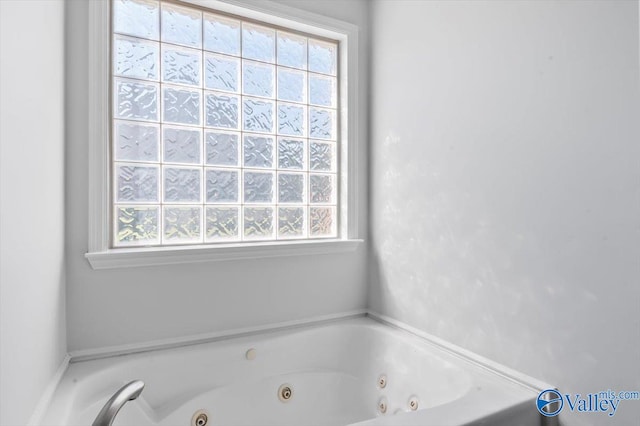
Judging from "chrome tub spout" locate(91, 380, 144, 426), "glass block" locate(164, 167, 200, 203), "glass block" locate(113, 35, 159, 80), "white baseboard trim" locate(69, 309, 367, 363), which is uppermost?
"glass block" locate(113, 35, 159, 80)

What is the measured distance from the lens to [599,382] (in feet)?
3.49

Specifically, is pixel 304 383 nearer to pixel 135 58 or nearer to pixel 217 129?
pixel 217 129

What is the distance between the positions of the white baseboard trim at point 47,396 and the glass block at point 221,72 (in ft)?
4.39

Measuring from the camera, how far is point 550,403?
1165 mm

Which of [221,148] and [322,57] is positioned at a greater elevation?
[322,57]

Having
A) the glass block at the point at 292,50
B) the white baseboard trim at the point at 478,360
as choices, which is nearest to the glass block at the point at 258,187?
the glass block at the point at 292,50

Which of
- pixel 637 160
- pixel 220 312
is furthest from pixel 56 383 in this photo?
pixel 637 160

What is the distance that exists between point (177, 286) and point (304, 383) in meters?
0.76

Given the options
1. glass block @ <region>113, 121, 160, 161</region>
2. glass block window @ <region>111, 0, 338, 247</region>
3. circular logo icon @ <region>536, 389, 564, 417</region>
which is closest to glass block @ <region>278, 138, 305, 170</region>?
glass block window @ <region>111, 0, 338, 247</region>

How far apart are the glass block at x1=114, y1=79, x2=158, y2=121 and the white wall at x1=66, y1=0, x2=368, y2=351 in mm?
156

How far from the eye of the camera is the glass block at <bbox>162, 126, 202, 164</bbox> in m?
1.73

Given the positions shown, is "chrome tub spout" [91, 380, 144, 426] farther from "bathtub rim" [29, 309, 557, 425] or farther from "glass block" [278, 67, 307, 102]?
"glass block" [278, 67, 307, 102]

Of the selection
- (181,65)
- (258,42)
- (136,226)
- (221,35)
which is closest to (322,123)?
(258,42)

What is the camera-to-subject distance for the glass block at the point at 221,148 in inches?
71.7
